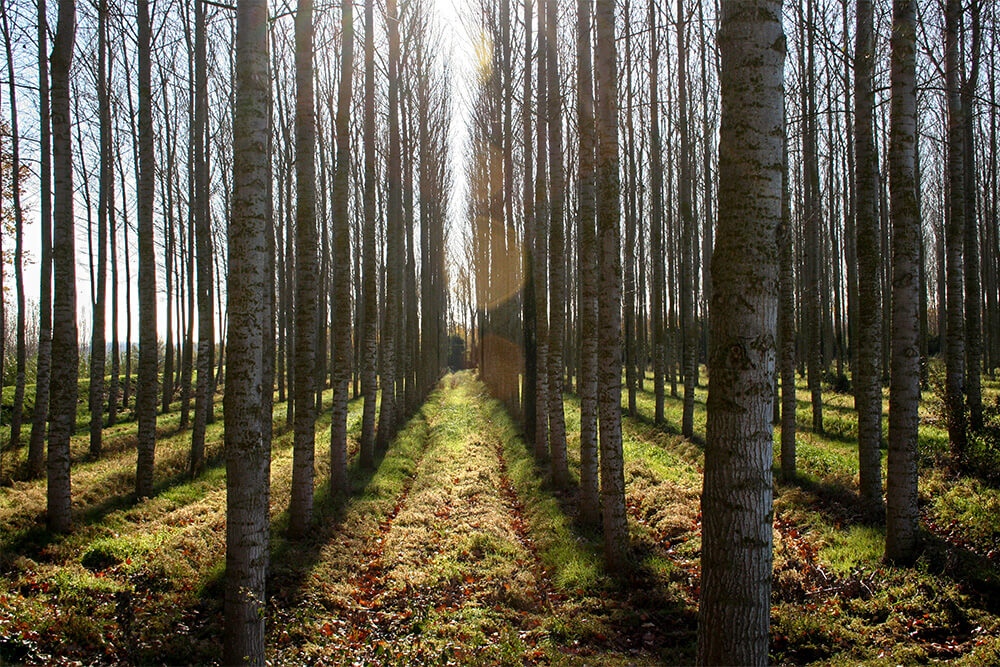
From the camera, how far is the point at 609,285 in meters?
6.38

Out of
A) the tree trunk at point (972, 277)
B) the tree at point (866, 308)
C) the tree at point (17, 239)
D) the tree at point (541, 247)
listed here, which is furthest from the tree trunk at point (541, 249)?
the tree at point (17, 239)

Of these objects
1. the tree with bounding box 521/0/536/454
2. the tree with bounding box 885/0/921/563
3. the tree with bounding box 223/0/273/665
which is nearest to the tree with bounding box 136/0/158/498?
the tree with bounding box 223/0/273/665

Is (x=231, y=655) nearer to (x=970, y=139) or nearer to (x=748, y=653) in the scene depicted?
(x=748, y=653)

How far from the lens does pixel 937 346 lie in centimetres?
3444

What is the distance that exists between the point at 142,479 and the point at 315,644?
6.14 metres

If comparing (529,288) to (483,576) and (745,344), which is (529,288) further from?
(745,344)

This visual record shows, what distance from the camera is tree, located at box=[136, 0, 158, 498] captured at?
9102mm

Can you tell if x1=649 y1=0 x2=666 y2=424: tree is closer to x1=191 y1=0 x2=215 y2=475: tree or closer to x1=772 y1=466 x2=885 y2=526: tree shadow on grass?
x1=772 y1=466 x2=885 y2=526: tree shadow on grass

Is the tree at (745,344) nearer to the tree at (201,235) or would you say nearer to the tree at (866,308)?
the tree at (866,308)

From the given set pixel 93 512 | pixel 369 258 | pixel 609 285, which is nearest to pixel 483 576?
pixel 609 285

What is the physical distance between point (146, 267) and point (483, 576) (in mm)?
7212

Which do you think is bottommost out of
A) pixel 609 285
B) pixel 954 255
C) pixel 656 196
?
pixel 609 285

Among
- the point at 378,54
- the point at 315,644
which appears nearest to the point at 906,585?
the point at 315,644

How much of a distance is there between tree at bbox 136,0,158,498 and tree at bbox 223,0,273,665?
607 centimetres
